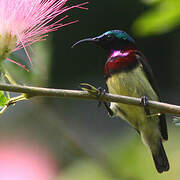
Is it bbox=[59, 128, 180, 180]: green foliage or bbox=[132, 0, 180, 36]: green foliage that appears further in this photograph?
bbox=[59, 128, 180, 180]: green foliage

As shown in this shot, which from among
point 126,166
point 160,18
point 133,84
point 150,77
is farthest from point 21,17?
point 126,166

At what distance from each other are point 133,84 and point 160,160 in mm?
544

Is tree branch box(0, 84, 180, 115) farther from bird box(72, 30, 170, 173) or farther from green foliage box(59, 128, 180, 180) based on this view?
green foliage box(59, 128, 180, 180)

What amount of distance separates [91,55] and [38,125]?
1.26m

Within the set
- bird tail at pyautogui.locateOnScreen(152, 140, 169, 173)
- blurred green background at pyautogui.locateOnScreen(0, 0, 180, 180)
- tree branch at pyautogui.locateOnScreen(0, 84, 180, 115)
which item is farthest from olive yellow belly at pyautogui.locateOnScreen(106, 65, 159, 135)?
blurred green background at pyautogui.locateOnScreen(0, 0, 180, 180)

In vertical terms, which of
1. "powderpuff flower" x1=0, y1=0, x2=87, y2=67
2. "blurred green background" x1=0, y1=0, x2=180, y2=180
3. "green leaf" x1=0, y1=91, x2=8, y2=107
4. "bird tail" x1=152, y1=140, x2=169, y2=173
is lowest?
"blurred green background" x1=0, y1=0, x2=180, y2=180

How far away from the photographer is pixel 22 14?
1.98 meters

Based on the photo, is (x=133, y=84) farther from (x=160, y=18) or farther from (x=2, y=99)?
(x=2, y=99)

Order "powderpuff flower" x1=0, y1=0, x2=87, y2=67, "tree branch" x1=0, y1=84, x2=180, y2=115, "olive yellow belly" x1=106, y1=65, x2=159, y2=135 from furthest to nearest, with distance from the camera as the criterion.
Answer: "olive yellow belly" x1=106, y1=65, x2=159, y2=135 → "powderpuff flower" x1=0, y1=0, x2=87, y2=67 → "tree branch" x1=0, y1=84, x2=180, y2=115

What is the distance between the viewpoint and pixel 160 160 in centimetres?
309

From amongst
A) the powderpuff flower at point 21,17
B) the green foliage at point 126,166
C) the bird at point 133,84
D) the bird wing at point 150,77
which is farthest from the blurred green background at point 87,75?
the powderpuff flower at point 21,17

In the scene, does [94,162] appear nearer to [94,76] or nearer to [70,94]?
[70,94]

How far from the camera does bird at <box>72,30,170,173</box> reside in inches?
117

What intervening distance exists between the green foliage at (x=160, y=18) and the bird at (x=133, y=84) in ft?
1.67
